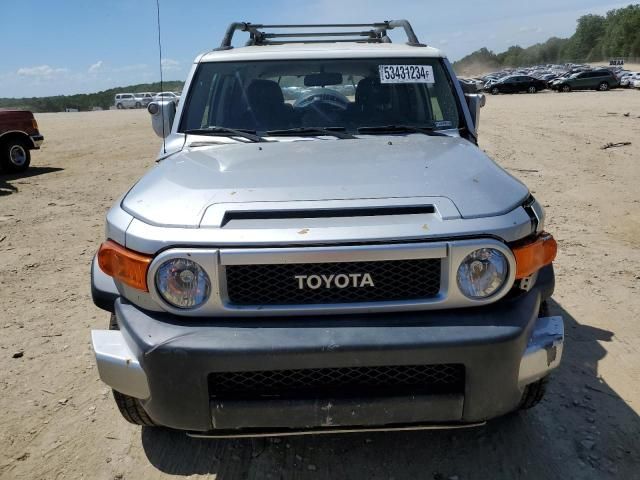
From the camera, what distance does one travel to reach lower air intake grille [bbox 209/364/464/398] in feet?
6.92

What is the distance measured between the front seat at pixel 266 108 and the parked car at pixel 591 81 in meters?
39.4

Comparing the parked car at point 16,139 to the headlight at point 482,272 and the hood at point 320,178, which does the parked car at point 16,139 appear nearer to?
the hood at point 320,178

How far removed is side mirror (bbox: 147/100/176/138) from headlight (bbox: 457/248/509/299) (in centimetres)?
228

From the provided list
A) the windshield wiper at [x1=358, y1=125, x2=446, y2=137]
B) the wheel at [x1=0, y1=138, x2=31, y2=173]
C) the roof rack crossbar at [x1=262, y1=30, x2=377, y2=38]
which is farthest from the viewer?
the wheel at [x1=0, y1=138, x2=31, y2=173]

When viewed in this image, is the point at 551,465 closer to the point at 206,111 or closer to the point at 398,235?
the point at 398,235

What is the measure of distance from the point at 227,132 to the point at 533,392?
2.18m

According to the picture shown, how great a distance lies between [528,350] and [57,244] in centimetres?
563

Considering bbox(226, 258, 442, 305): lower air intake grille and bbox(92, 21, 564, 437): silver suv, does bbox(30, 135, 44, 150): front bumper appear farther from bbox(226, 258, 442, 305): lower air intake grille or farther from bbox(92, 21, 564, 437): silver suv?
bbox(226, 258, 442, 305): lower air intake grille

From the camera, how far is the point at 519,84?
40.3 m

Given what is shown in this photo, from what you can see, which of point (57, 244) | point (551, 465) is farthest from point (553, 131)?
point (551, 465)

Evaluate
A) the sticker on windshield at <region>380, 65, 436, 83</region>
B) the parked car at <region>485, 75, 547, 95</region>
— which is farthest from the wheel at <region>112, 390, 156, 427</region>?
the parked car at <region>485, 75, 547, 95</region>

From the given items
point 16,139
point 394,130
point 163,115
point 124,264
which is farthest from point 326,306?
point 16,139

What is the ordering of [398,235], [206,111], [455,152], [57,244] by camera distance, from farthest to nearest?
[57,244] < [206,111] < [455,152] < [398,235]

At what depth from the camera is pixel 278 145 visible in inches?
125
